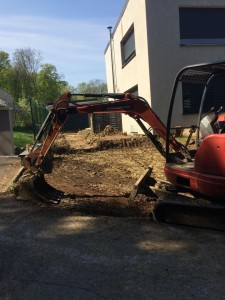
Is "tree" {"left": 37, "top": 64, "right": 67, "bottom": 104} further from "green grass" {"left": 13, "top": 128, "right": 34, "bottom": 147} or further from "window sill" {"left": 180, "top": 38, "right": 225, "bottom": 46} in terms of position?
"window sill" {"left": 180, "top": 38, "right": 225, "bottom": 46}

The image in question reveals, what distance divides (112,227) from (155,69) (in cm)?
1391

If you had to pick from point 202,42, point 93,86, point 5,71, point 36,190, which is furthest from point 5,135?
point 93,86

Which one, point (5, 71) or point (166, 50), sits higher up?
point (5, 71)

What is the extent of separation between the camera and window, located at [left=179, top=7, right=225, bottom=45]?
1906 centimetres

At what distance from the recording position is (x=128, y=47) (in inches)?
939

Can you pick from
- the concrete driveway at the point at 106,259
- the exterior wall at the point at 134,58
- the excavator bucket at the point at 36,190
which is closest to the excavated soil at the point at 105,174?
the excavator bucket at the point at 36,190

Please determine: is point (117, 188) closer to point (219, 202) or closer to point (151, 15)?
point (219, 202)

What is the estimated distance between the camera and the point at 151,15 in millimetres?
18547

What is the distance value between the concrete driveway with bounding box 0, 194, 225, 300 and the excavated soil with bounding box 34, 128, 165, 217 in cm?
80

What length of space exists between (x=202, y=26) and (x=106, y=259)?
54.8ft

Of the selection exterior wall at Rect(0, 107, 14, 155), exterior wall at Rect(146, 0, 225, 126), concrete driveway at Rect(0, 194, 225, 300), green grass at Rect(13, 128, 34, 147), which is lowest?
concrete driveway at Rect(0, 194, 225, 300)

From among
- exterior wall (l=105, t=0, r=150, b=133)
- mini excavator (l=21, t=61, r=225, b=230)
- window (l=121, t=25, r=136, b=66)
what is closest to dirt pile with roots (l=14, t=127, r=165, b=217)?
mini excavator (l=21, t=61, r=225, b=230)

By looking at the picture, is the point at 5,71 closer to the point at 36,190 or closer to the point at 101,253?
the point at 36,190

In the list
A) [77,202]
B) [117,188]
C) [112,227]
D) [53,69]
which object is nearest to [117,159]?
[117,188]
